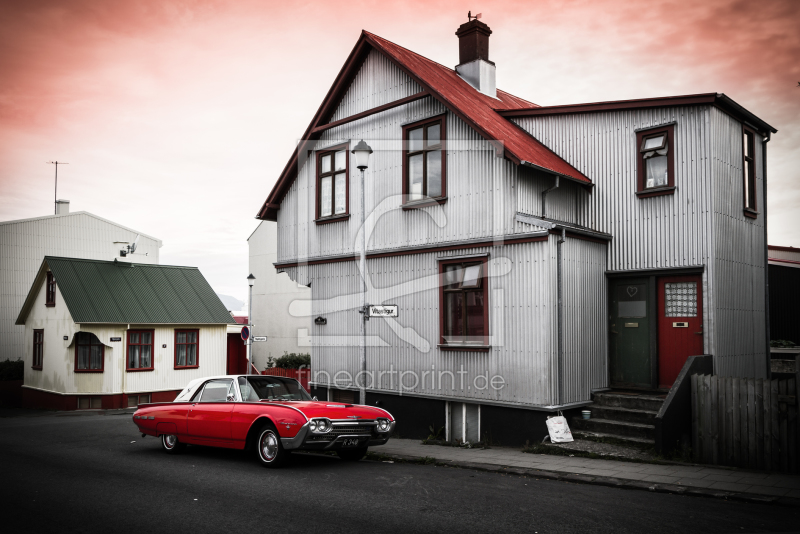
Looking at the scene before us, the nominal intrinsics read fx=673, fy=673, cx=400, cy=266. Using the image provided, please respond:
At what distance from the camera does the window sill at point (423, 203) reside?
587 inches

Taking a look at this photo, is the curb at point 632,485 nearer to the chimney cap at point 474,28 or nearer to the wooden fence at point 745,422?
the wooden fence at point 745,422

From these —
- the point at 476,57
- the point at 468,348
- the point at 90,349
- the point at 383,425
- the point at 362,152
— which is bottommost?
the point at 383,425

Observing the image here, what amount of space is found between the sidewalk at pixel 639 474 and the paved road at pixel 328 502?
27 cm

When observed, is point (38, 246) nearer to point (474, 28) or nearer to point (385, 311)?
point (474, 28)

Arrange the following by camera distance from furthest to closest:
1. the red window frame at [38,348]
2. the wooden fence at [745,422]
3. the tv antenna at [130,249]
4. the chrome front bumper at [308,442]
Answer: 1. the tv antenna at [130,249]
2. the red window frame at [38,348]
3. the chrome front bumper at [308,442]
4. the wooden fence at [745,422]

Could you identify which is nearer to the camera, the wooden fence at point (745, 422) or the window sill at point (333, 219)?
the wooden fence at point (745, 422)

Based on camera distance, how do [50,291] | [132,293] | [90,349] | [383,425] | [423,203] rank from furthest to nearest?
1. [132,293]
2. [50,291]
3. [90,349]
4. [423,203]
5. [383,425]

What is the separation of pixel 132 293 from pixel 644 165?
23.9m

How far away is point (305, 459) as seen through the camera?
38.4ft

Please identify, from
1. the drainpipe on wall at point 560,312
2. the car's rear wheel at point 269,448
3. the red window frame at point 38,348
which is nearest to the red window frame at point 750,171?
the drainpipe on wall at point 560,312

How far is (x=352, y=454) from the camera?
11688mm

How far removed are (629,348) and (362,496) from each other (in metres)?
7.69

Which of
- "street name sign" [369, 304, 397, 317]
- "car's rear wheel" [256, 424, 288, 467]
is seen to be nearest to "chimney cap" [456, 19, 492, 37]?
"street name sign" [369, 304, 397, 317]

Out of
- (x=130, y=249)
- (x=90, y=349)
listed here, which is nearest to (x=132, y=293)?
(x=90, y=349)
